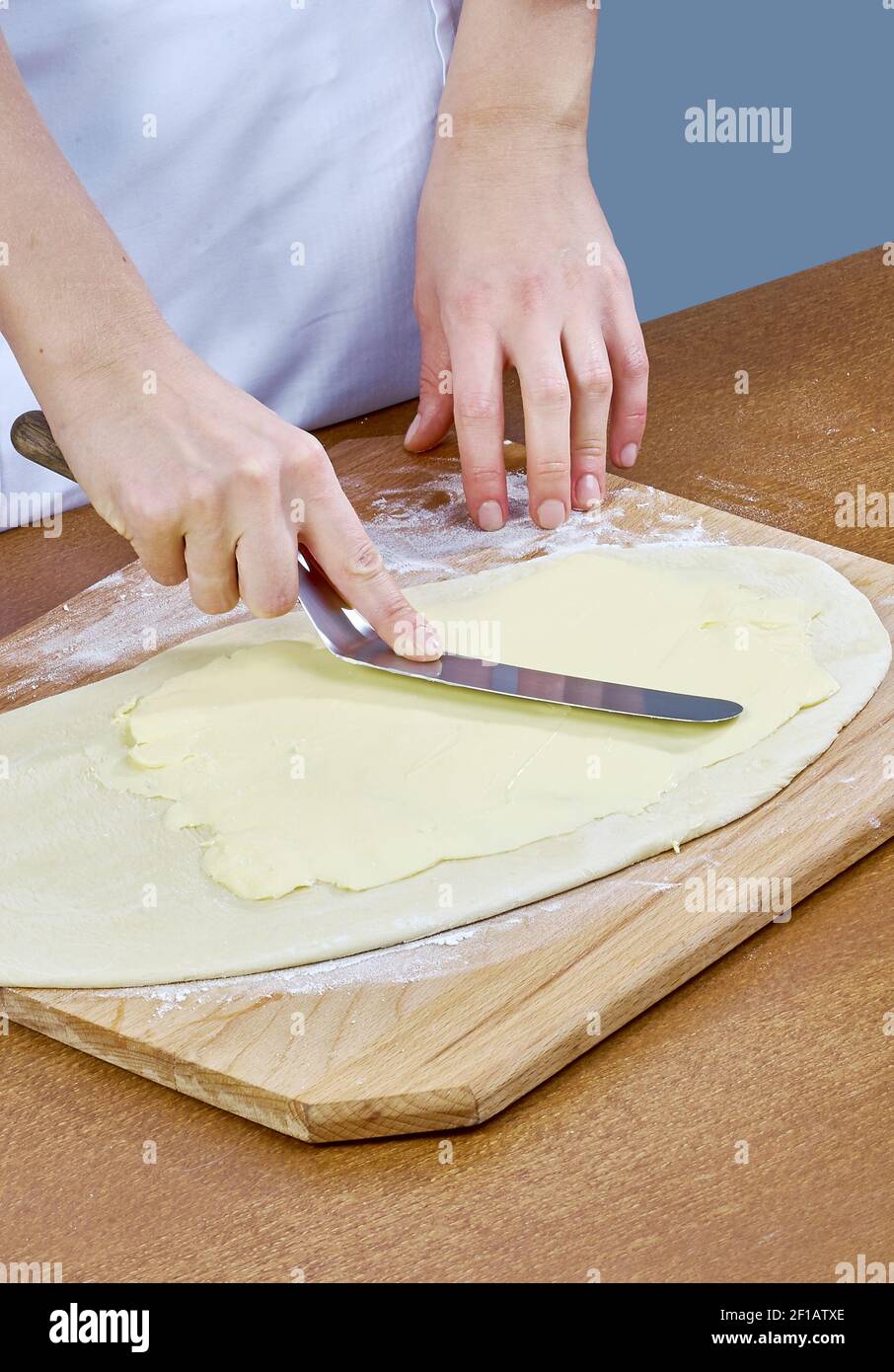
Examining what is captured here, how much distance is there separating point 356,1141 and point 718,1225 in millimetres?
239

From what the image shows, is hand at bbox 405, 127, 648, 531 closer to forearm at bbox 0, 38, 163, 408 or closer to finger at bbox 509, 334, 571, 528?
finger at bbox 509, 334, 571, 528

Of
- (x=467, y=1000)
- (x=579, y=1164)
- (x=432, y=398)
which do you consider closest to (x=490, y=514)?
(x=432, y=398)

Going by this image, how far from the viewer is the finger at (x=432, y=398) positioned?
5.42ft

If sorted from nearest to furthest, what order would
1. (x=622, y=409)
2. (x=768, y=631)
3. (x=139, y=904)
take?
(x=139, y=904) → (x=768, y=631) → (x=622, y=409)

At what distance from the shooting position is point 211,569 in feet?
3.91

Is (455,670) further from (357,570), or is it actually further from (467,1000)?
(467,1000)

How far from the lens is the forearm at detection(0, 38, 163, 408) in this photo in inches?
45.9

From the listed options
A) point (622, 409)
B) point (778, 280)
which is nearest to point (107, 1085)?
point (622, 409)

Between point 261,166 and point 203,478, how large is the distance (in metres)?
0.66

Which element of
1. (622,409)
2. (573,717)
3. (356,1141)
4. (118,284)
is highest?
(118,284)

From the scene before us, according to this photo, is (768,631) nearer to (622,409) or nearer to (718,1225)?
(622,409)

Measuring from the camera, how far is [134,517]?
1.16 meters

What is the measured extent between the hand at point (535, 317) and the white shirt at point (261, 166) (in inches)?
5.1

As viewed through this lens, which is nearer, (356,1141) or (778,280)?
(356,1141)
